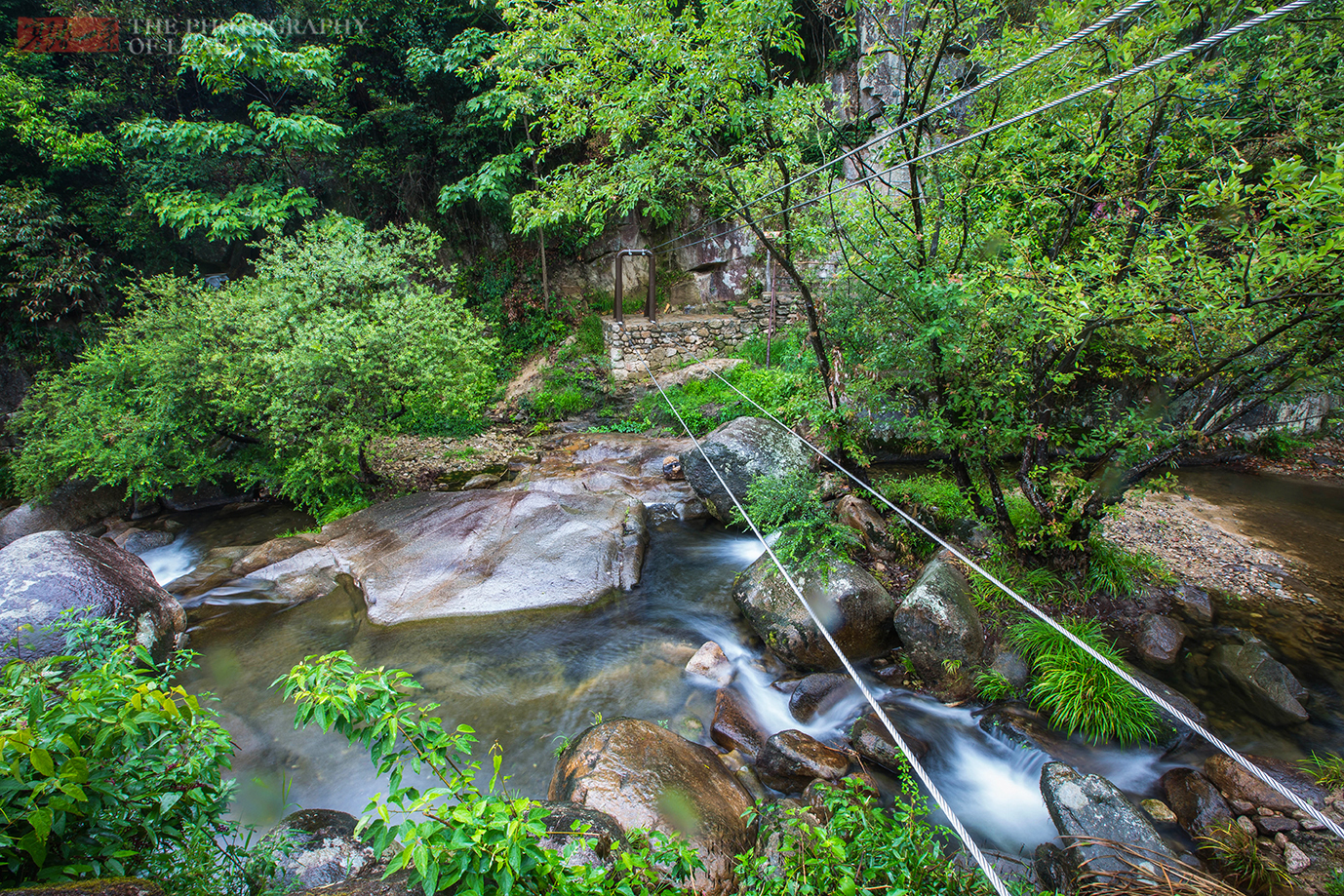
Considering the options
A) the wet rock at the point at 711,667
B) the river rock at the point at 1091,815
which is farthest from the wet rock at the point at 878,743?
the wet rock at the point at 711,667

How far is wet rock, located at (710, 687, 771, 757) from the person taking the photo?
477 cm

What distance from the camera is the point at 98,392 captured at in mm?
8891

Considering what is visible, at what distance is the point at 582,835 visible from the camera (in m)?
1.90

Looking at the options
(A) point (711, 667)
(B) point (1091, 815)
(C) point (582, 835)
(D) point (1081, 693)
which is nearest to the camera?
(C) point (582, 835)

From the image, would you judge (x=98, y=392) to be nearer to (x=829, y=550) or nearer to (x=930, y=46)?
(x=829, y=550)

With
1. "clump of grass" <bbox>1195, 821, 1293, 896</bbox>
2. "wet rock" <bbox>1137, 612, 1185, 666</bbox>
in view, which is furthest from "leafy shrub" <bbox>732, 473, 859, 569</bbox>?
"clump of grass" <bbox>1195, 821, 1293, 896</bbox>

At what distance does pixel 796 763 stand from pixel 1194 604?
5.07 meters

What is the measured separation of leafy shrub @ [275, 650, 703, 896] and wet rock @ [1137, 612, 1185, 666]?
5.70 metres

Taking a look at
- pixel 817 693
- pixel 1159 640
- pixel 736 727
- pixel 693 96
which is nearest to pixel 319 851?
pixel 736 727

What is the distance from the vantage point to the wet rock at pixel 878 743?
4414mm

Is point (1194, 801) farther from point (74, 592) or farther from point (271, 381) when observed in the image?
point (271, 381)

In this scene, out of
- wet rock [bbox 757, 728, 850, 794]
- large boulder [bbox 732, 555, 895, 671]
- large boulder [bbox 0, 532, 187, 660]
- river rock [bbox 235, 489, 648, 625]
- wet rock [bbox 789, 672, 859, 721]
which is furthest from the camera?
river rock [bbox 235, 489, 648, 625]

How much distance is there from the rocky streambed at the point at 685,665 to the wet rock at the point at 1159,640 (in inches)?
0.8

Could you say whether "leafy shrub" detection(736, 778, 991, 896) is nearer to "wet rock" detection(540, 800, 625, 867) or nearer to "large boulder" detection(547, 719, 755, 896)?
"wet rock" detection(540, 800, 625, 867)
